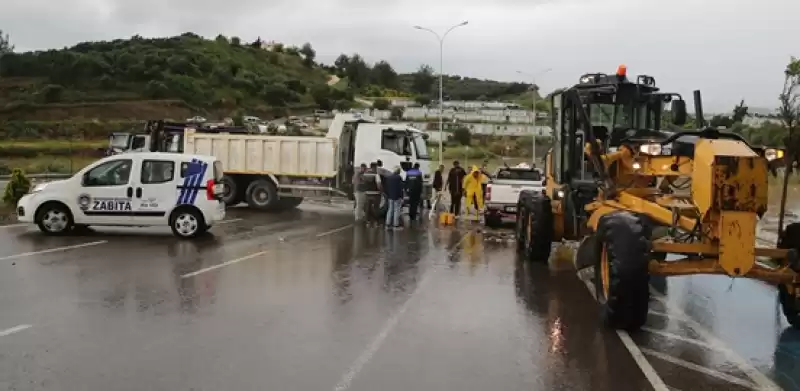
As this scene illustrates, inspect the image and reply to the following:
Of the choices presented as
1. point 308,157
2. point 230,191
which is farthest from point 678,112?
point 230,191

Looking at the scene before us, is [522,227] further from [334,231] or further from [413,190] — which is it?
[413,190]

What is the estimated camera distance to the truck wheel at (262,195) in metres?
26.2

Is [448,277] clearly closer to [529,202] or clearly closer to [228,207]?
[529,202]

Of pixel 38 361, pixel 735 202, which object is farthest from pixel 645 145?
pixel 38 361

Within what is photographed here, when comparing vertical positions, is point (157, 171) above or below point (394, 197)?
above

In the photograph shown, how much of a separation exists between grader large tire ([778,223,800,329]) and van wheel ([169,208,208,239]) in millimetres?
11346

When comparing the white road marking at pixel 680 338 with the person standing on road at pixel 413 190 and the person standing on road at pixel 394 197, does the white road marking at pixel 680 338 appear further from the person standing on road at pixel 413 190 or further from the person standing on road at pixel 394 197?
the person standing on road at pixel 413 190

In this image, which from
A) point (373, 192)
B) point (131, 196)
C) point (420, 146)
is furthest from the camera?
point (420, 146)

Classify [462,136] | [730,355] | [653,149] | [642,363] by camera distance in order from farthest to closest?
1. [462,136]
2. [653,149]
3. [730,355]
4. [642,363]

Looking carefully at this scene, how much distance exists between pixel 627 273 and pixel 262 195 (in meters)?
19.2

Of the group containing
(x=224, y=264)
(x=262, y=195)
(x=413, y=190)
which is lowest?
(x=224, y=264)

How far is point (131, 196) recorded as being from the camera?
634 inches

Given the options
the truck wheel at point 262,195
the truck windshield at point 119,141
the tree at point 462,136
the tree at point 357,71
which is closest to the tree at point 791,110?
the truck wheel at point 262,195

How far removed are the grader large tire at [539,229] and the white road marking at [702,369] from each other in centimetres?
617
